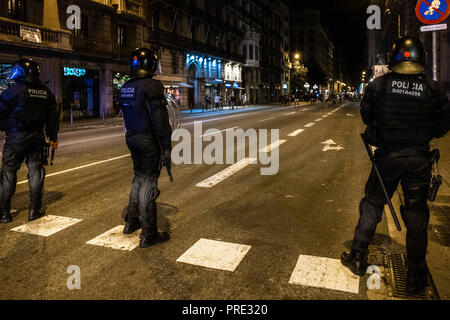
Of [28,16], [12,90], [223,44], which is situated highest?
[223,44]

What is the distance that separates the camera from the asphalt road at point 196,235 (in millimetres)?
3244

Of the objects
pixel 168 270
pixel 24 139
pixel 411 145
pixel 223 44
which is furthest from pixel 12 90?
pixel 223 44

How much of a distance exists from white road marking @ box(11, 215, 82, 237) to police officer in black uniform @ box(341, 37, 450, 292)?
369 cm

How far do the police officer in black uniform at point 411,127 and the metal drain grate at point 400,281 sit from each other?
2.4 inches

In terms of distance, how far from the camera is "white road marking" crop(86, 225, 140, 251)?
13.6 feet

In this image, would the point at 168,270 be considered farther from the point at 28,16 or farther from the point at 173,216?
the point at 28,16

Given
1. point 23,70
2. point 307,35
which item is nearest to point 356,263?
point 23,70

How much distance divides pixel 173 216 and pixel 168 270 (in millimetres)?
1686

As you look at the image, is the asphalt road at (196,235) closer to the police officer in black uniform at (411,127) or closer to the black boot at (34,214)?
the black boot at (34,214)

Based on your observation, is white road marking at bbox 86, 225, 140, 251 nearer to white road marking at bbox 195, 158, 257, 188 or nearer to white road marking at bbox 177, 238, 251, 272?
white road marking at bbox 177, 238, 251, 272

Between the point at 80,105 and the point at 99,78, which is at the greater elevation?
the point at 99,78

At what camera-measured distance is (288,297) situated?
3086mm

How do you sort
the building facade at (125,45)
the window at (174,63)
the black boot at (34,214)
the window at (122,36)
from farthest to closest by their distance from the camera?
the window at (174,63) → the window at (122,36) → the building facade at (125,45) → the black boot at (34,214)
